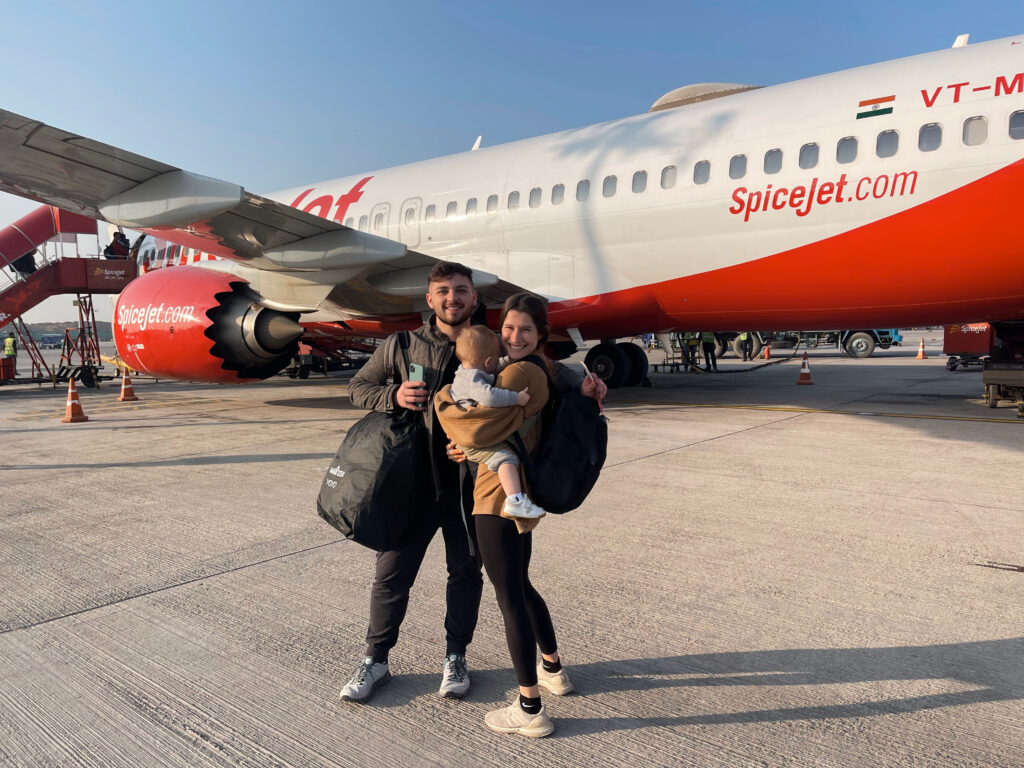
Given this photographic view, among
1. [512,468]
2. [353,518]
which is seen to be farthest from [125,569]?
[512,468]

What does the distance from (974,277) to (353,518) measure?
7438mm

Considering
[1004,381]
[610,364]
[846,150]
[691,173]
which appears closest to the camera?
[846,150]

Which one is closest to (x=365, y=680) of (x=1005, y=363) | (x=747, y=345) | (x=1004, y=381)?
(x=1004, y=381)

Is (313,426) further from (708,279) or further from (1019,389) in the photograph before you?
(1019,389)

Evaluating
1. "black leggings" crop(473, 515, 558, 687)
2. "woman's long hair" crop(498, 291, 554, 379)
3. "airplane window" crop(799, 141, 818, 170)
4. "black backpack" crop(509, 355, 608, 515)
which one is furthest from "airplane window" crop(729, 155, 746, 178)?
"black leggings" crop(473, 515, 558, 687)

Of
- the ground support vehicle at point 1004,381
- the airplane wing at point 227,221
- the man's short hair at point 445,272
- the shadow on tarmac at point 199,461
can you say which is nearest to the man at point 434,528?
the man's short hair at point 445,272

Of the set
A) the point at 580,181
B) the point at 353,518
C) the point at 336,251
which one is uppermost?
the point at 580,181

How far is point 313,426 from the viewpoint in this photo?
8.84m

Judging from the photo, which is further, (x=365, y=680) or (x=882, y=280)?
(x=882, y=280)

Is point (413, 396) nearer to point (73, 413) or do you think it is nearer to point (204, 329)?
point (204, 329)

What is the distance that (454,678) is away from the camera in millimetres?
2438

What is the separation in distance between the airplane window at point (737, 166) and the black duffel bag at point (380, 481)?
691cm

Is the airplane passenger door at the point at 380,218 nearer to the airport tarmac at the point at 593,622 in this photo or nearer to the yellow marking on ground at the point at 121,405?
the yellow marking on ground at the point at 121,405

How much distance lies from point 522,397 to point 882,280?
6.95 meters
